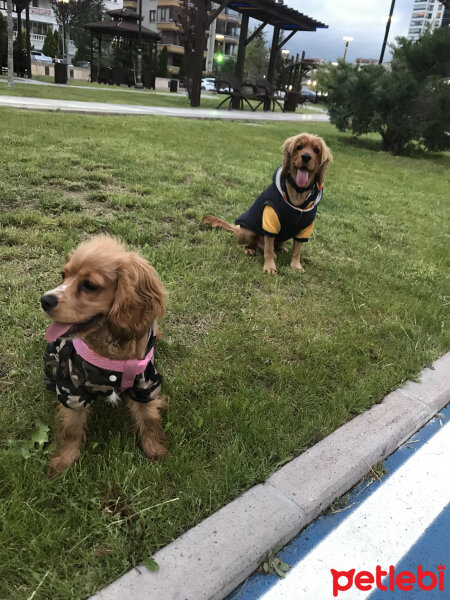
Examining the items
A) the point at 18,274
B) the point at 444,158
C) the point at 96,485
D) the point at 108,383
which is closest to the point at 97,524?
the point at 96,485

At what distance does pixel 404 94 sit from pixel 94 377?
13.8 metres

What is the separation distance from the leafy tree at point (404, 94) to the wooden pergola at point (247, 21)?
Answer: 6045 mm

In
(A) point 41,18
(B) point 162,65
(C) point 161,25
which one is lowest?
(B) point 162,65

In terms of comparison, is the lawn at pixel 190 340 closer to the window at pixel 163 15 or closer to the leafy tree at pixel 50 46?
the leafy tree at pixel 50 46

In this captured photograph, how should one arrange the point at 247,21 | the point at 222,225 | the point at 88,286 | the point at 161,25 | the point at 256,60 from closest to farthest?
1. the point at 88,286
2. the point at 222,225
3. the point at 247,21
4. the point at 256,60
5. the point at 161,25

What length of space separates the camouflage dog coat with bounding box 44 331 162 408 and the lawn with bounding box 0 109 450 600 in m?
0.27

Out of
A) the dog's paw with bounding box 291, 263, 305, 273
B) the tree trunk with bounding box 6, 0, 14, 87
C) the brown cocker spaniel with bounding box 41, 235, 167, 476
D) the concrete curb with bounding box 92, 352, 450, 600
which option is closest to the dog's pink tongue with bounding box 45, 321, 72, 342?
the brown cocker spaniel with bounding box 41, 235, 167, 476

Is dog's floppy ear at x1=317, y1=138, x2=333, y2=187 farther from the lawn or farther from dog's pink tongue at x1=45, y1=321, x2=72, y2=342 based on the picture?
dog's pink tongue at x1=45, y1=321, x2=72, y2=342

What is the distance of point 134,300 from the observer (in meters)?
1.90

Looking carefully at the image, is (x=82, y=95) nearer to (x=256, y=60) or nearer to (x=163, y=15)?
(x=256, y=60)

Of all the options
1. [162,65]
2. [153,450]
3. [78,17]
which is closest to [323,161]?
[153,450]

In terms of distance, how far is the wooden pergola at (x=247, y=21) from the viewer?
55.1 ft

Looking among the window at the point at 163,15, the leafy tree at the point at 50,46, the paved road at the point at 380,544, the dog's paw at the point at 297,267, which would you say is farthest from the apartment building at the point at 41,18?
the paved road at the point at 380,544

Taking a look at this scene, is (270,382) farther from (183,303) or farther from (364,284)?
(364,284)
